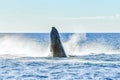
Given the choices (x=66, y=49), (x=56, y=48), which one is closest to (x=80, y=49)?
(x=66, y=49)

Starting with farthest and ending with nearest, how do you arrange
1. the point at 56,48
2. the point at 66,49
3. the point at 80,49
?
the point at 80,49, the point at 66,49, the point at 56,48

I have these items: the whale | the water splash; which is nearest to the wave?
the water splash

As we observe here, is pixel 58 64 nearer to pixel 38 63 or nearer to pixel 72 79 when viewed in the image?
pixel 38 63

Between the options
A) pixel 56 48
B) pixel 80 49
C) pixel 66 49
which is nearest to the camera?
pixel 56 48

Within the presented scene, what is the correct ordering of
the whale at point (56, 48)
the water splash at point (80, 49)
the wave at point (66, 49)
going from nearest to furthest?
the whale at point (56, 48) → the wave at point (66, 49) → the water splash at point (80, 49)

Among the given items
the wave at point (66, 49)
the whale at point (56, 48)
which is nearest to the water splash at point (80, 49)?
the wave at point (66, 49)

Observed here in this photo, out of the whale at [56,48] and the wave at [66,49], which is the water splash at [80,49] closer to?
the wave at [66,49]

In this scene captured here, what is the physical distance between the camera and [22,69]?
3428 centimetres

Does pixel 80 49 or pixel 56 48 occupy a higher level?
pixel 80 49

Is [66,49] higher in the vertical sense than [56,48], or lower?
higher

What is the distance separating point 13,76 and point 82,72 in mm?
5096

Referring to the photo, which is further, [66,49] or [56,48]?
[66,49]

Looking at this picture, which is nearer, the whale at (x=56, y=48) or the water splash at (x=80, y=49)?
the whale at (x=56, y=48)

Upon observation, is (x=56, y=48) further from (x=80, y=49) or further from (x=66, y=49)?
(x=80, y=49)
